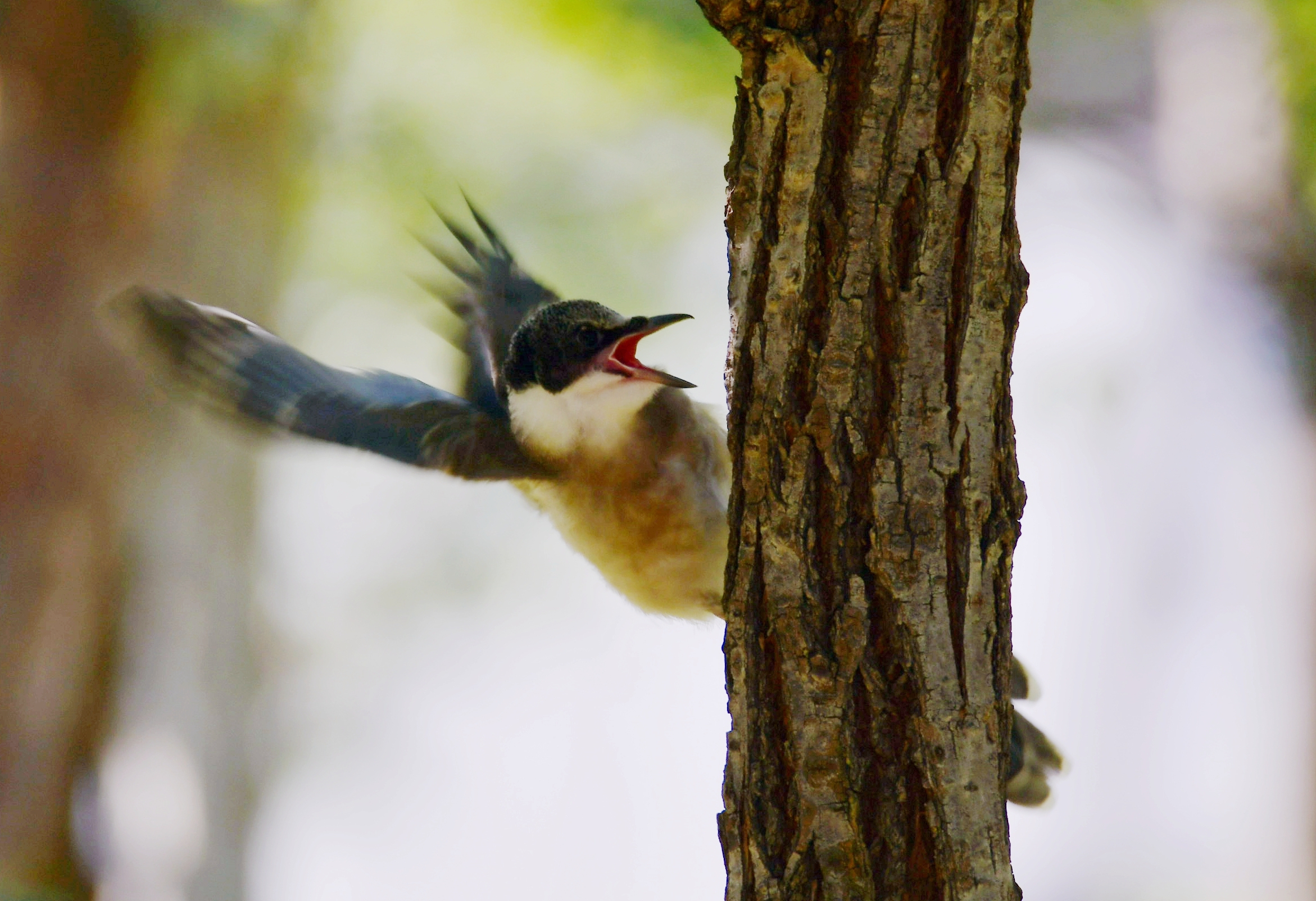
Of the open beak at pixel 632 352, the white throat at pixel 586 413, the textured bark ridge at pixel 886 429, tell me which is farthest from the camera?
the white throat at pixel 586 413

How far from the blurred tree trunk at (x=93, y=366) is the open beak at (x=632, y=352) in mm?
4423

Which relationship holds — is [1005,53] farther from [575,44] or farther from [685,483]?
[575,44]

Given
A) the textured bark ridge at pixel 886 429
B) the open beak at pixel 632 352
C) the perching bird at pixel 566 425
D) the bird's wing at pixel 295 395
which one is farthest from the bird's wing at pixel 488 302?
the textured bark ridge at pixel 886 429

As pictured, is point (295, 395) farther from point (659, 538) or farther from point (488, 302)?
point (659, 538)

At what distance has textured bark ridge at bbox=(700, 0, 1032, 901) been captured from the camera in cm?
178

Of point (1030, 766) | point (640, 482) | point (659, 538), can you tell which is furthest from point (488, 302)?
point (1030, 766)

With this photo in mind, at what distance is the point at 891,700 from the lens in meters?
1.82

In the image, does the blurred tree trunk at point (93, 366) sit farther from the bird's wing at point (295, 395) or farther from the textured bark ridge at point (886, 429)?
the textured bark ridge at point (886, 429)

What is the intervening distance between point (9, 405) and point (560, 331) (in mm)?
4441

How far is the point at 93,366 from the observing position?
673 centimetres

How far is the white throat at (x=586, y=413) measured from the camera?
3471 millimetres

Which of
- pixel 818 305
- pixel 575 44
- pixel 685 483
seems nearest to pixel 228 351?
pixel 685 483

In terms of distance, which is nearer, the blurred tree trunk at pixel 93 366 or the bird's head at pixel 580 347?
the bird's head at pixel 580 347

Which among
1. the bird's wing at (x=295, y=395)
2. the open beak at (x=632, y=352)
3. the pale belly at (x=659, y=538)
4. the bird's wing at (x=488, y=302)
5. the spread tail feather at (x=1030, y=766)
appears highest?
the bird's wing at (x=488, y=302)
